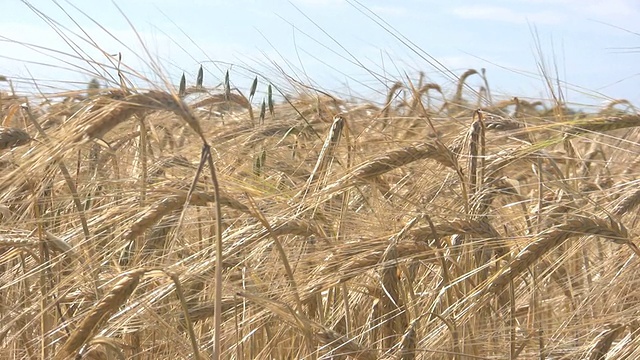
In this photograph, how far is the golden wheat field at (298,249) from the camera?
166 cm

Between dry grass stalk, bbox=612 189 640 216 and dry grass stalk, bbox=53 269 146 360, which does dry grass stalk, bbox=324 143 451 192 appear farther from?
dry grass stalk, bbox=53 269 146 360

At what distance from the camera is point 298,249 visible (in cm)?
219

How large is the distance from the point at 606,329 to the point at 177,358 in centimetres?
94

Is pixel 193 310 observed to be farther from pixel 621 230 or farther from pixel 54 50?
pixel 621 230

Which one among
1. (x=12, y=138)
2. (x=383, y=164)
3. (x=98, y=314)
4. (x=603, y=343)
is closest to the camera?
(x=98, y=314)

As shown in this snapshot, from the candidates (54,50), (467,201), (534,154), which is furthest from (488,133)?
(54,50)

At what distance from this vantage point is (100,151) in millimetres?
2588

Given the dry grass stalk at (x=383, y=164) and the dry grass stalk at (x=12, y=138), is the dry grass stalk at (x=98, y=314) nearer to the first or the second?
the dry grass stalk at (x=12, y=138)

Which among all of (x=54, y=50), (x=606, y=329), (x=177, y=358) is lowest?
(x=177, y=358)

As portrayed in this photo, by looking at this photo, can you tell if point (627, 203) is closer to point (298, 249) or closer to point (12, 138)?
point (298, 249)

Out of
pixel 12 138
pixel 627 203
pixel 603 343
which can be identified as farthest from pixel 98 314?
pixel 627 203

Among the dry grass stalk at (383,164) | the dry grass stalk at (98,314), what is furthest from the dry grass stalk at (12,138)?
the dry grass stalk at (383,164)

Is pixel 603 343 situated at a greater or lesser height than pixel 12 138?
lesser

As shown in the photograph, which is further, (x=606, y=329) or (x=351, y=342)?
(x=606, y=329)
